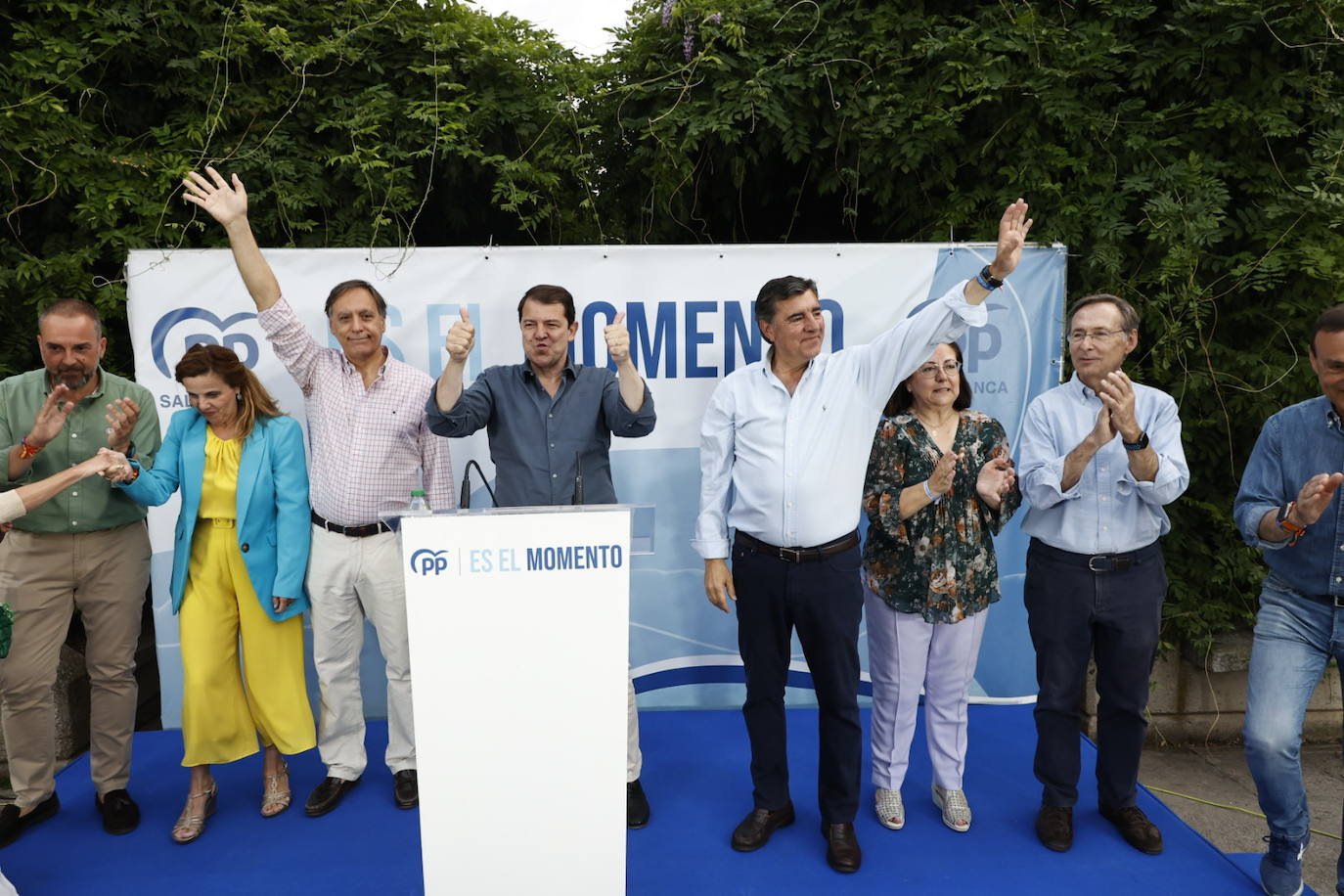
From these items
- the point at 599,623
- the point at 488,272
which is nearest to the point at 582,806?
the point at 599,623

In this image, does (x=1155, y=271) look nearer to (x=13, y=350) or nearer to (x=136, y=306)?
(x=136, y=306)

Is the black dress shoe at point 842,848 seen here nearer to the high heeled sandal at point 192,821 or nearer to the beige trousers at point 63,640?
the high heeled sandal at point 192,821

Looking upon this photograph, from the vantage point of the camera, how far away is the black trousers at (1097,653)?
2.61 meters

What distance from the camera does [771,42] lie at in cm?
384

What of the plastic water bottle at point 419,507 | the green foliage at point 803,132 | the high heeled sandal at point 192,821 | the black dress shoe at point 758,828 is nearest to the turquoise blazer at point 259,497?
the high heeled sandal at point 192,821

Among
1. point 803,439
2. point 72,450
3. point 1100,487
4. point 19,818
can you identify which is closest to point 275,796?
point 19,818

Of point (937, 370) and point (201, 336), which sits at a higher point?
point (201, 336)

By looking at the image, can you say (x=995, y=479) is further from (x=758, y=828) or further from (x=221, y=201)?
(x=221, y=201)

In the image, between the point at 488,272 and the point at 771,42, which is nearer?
the point at 488,272

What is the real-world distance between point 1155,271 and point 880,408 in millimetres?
1868

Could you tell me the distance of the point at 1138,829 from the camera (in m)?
2.67

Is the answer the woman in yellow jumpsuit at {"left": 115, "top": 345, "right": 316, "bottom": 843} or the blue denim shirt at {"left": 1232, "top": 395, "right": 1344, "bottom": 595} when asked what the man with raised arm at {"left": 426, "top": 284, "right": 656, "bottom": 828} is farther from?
the blue denim shirt at {"left": 1232, "top": 395, "right": 1344, "bottom": 595}

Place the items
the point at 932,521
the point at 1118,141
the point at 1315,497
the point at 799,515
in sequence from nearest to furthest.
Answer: the point at 1315,497 → the point at 799,515 → the point at 932,521 → the point at 1118,141

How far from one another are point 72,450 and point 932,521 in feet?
9.70
